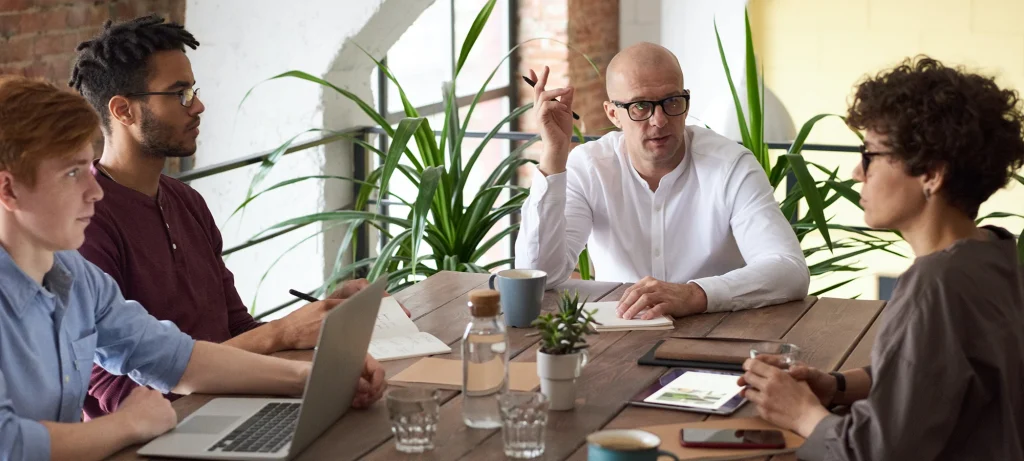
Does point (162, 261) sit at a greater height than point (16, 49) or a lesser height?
lesser

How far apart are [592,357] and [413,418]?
1.78 feet

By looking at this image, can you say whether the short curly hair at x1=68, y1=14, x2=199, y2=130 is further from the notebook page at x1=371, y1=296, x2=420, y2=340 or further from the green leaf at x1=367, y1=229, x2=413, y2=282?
the green leaf at x1=367, y1=229, x2=413, y2=282

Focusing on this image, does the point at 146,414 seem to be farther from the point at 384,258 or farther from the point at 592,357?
the point at 384,258

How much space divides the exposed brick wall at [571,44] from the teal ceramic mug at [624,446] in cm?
483

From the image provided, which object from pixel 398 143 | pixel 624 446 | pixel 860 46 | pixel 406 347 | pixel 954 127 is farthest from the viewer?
pixel 860 46

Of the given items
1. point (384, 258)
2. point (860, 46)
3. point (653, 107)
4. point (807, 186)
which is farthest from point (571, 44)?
point (653, 107)

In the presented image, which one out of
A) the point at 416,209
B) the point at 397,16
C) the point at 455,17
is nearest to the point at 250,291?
the point at 397,16

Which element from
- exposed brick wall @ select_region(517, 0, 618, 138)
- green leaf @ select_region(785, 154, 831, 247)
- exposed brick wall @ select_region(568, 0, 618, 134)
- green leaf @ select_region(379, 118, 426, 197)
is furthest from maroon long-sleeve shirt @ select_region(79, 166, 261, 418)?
exposed brick wall @ select_region(568, 0, 618, 134)

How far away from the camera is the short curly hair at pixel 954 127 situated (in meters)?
1.50

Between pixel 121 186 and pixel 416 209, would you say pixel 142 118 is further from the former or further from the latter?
pixel 416 209

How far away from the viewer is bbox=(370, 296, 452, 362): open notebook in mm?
2047

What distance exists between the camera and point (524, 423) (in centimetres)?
150

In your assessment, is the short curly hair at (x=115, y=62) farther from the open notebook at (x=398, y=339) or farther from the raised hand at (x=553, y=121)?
the raised hand at (x=553, y=121)

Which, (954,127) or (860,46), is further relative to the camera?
(860,46)
